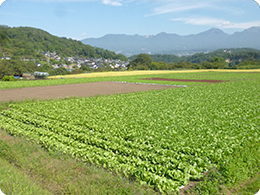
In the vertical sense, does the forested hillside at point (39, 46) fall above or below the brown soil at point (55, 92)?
above

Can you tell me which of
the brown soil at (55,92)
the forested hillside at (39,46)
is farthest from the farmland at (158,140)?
the forested hillside at (39,46)

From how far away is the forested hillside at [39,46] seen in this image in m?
76.3

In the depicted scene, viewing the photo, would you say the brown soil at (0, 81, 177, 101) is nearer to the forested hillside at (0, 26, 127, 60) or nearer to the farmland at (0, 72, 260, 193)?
the farmland at (0, 72, 260, 193)

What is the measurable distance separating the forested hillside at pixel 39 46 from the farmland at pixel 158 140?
42186mm

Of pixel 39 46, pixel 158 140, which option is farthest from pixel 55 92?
pixel 39 46

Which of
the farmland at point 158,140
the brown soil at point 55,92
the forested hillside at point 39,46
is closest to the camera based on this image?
the farmland at point 158,140

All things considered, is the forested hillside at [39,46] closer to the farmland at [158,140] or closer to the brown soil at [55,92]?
the brown soil at [55,92]

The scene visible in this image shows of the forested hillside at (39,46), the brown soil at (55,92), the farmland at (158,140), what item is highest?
the forested hillside at (39,46)

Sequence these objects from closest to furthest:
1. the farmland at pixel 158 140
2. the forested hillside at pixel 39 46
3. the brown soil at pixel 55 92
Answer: the farmland at pixel 158 140 < the brown soil at pixel 55 92 < the forested hillside at pixel 39 46

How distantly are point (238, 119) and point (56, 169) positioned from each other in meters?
9.91

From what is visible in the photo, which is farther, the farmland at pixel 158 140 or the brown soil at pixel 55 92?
the brown soil at pixel 55 92

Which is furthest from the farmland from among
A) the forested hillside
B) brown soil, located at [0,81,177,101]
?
the forested hillside

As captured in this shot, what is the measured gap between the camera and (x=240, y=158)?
7418 millimetres

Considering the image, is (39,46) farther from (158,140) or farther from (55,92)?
(158,140)
